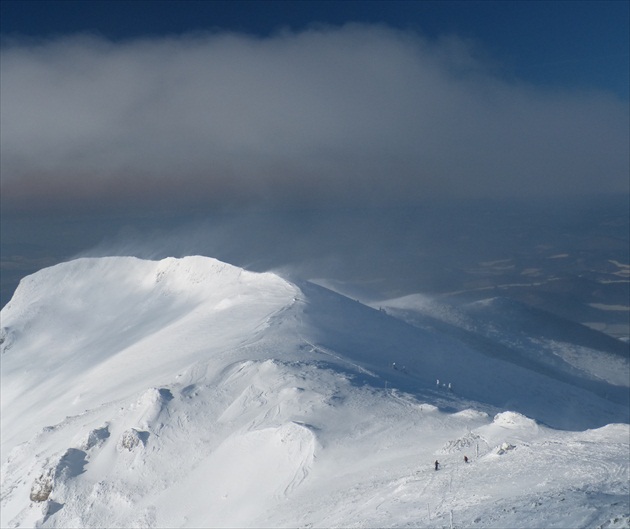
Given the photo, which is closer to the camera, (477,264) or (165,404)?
(165,404)

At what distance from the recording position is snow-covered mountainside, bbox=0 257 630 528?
24.2 m

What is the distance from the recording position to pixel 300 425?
35438mm

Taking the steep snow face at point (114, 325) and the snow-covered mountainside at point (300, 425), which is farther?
the steep snow face at point (114, 325)

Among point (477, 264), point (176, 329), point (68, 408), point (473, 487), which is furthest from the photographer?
point (477, 264)

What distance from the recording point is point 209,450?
37.3 meters

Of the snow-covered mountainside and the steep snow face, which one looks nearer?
the snow-covered mountainside

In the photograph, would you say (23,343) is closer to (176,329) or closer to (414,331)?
(176,329)

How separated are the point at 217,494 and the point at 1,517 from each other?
1475 cm

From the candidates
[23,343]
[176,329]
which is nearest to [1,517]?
[176,329]

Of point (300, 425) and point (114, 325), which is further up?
point (300, 425)

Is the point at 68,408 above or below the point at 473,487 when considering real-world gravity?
below

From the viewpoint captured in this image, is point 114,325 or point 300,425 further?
point 114,325

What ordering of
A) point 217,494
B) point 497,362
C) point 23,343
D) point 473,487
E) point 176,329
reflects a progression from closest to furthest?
1. point 473,487
2. point 217,494
3. point 497,362
4. point 176,329
5. point 23,343

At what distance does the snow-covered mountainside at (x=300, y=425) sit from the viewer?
24188mm
